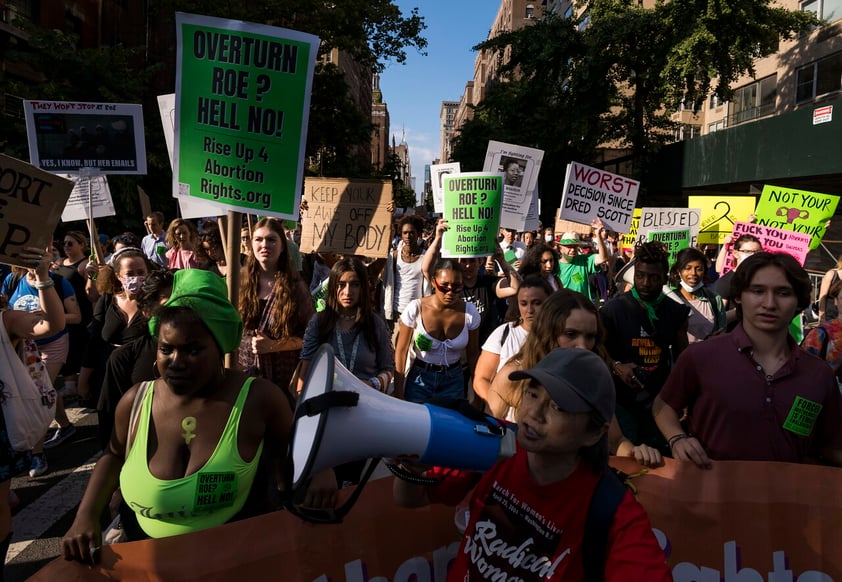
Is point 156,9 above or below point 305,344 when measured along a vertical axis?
above

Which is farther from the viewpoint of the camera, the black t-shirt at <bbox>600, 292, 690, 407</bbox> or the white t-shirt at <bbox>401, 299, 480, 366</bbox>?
the white t-shirt at <bbox>401, 299, 480, 366</bbox>

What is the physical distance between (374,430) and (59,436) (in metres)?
4.88

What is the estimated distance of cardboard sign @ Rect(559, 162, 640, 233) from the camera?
7047 millimetres

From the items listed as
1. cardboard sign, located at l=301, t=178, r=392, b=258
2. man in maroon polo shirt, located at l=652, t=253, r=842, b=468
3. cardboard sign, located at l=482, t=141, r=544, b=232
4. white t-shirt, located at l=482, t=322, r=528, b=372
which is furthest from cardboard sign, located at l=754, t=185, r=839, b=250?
man in maroon polo shirt, located at l=652, t=253, r=842, b=468

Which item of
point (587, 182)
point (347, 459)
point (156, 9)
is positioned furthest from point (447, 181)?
point (156, 9)

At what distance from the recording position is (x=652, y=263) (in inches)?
151

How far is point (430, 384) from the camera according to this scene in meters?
4.20

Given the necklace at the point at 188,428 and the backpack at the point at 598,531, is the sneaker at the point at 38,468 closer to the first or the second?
the necklace at the point at 188,428

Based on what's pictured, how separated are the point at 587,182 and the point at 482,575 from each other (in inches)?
235

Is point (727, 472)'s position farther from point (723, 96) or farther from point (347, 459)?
point (723, 96)

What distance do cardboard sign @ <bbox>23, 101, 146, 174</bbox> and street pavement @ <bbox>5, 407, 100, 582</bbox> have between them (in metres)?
2.35

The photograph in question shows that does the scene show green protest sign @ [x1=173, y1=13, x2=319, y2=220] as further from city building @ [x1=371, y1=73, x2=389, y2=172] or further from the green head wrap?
city building @ [x1=371, y1=73, x2=389, y2=172]

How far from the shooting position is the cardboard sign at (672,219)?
8.29 m

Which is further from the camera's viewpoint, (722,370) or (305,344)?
(305,344)
